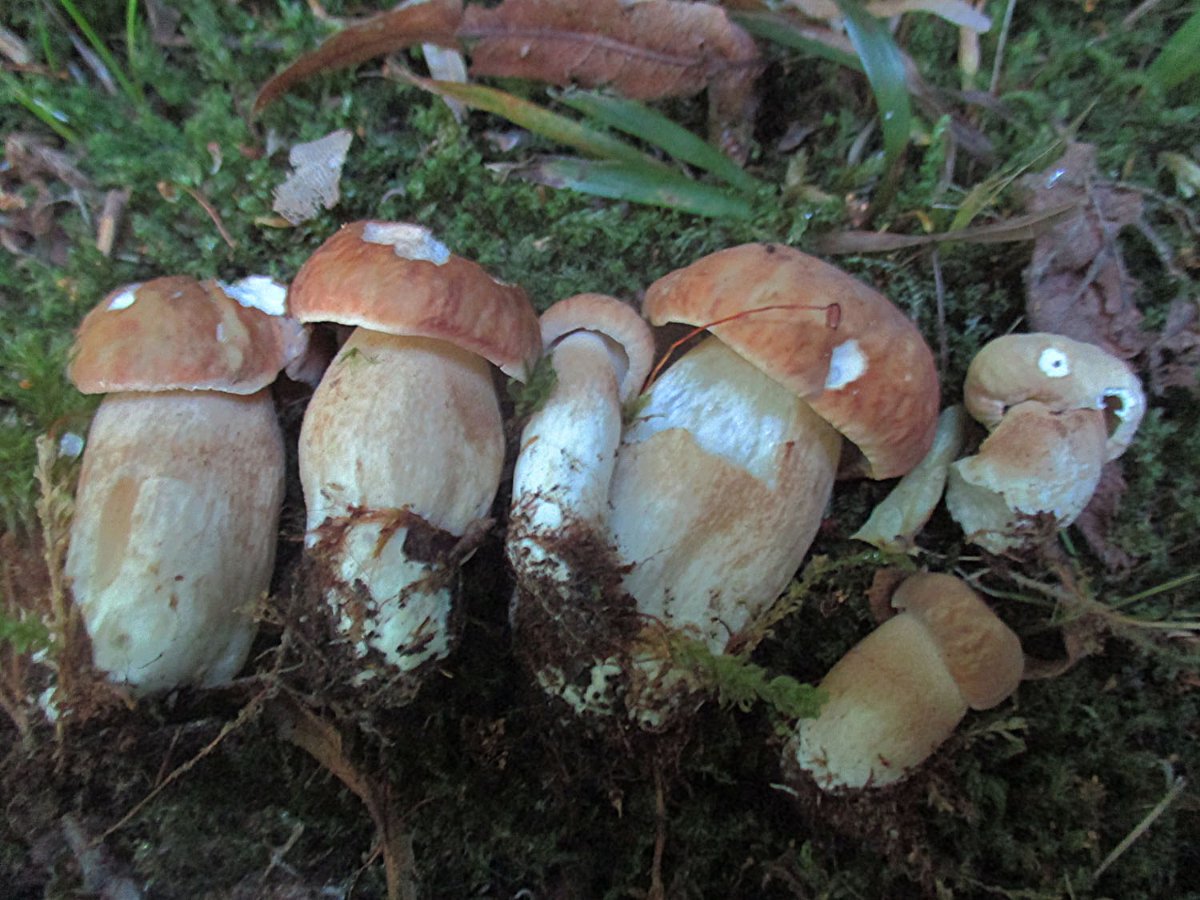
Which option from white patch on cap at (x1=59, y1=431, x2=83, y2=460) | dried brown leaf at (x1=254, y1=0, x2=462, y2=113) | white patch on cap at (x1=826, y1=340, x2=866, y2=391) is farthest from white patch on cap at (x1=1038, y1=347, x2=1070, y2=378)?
white patch on cap at (x1=59, y1=431, x2=83, y2=460)

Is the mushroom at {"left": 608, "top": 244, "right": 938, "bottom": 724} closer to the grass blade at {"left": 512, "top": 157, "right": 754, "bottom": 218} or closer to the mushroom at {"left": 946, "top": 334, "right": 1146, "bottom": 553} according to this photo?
the mushroom at {"left": 946, "top": 334, "right": 1146, "bottom": 553}

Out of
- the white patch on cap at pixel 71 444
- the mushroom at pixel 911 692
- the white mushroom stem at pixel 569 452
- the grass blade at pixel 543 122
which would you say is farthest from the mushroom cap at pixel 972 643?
the white patch on cap at pixel 71 444

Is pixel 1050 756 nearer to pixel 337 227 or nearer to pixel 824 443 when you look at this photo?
pixel 824 443

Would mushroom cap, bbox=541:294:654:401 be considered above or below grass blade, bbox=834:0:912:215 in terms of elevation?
below

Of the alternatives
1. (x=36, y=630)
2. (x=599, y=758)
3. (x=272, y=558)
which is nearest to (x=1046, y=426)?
(x=599, y=758)

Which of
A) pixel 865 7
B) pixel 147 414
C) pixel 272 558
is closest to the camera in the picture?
pixel 147 414

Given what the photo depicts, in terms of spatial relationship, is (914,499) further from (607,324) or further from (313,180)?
(313,180)

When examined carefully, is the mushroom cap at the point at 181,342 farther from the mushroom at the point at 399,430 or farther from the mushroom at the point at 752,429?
the mushroom at the point at 752,429
